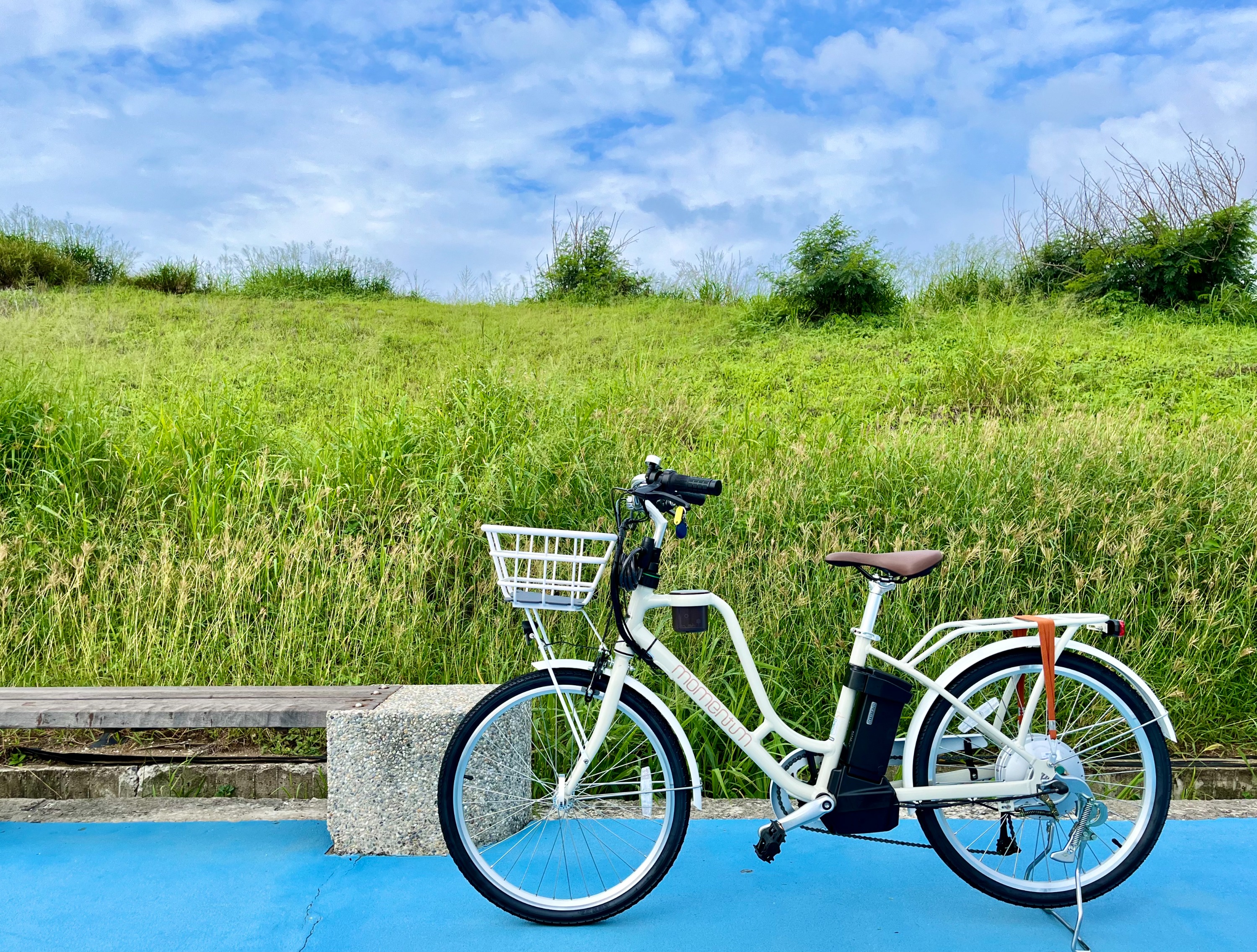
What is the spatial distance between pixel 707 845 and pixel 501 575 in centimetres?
145

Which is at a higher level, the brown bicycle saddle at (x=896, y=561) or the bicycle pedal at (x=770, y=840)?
the brown bicycle saddle at (x=896, y=561)

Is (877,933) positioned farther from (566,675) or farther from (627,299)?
(627,299)

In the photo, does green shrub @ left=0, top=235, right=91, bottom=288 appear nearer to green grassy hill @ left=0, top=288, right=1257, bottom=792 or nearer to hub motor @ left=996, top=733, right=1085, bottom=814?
green grassy hill @ left=0, top=288, right=1257, bottom=792

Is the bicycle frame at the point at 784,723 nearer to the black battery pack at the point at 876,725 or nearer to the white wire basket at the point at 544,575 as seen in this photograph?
the black battery pack at the point at 876,725

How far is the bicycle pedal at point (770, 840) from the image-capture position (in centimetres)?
258

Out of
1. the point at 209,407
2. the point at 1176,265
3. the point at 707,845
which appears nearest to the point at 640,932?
the point at 707,845

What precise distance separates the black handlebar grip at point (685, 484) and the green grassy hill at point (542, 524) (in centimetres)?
149

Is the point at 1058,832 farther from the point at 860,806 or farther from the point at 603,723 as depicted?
the point at 603,723

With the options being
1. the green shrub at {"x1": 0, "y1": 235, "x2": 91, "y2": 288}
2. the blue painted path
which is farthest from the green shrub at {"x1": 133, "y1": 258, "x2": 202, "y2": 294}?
the blue painted path

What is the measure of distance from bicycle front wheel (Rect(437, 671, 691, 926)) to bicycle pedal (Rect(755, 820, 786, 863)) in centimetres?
24

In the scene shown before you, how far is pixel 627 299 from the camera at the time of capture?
15719 millimetres

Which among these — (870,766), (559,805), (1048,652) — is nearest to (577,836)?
(559,805)

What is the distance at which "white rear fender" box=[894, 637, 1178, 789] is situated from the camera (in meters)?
2.69

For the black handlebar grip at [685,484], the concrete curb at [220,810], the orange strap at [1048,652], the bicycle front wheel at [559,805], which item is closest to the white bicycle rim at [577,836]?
the bicycle front wheel at [559,805]
